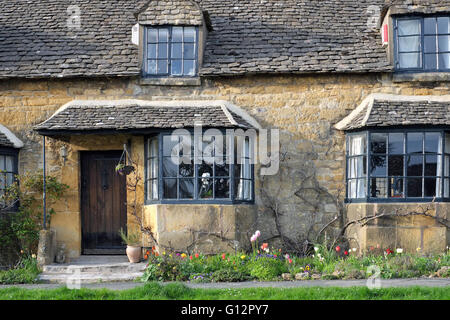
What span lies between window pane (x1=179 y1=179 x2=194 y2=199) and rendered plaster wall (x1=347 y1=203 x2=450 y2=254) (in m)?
3.60

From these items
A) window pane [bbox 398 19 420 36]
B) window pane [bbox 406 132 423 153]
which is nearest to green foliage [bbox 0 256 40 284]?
window pane [bbox 406 132 423 153]

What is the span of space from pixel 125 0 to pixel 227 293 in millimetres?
9063

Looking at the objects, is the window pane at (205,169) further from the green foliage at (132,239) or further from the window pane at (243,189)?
the green foliage at (132,239)

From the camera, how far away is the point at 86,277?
1105 cm

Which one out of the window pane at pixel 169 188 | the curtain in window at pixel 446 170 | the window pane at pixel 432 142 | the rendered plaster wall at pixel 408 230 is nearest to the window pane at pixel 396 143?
the window pane at pixel 432 142

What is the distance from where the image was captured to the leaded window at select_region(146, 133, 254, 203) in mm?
12211

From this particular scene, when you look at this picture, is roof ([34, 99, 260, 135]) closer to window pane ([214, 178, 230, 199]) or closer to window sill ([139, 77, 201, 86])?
window sill ([139, 77, 201, 86])

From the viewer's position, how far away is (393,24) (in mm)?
12898

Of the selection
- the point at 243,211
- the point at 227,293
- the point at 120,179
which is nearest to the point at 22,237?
the point at 120,179

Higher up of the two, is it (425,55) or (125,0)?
(125,0)

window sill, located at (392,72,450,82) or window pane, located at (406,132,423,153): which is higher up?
window sill, located at (392,72,450,82)

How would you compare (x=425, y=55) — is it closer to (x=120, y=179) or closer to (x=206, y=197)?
(x=206, y=197)

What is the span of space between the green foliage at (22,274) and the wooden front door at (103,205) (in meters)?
1.49

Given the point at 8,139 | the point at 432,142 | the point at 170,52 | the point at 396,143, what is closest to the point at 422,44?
the point at 432,142
